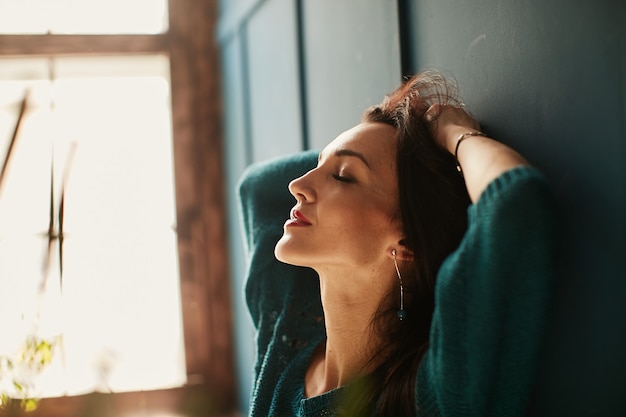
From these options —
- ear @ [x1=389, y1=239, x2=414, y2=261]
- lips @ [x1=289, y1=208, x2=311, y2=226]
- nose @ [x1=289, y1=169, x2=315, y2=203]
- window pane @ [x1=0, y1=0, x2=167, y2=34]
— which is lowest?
ear @ [x1=389, y1=239, x2=414, y2=261]

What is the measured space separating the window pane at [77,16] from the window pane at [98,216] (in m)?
0.16

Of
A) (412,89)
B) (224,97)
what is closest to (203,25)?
(224,97)

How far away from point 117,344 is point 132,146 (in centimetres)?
99

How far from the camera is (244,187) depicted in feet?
6.49

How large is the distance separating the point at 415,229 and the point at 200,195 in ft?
8.27

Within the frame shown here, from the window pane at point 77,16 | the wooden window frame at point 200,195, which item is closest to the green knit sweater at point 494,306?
the wooden window frame at point 200,195

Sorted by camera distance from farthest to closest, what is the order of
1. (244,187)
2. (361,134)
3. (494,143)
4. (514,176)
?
(244,187)
(361,134)
(494,143)
(514,176)

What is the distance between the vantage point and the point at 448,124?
1.37 m

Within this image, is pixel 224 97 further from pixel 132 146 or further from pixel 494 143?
pixel 494 143

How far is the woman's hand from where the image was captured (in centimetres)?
132

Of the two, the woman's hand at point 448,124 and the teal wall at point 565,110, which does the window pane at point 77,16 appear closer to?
the teal wall at point 565,110

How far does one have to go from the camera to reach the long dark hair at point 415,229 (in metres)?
1.37

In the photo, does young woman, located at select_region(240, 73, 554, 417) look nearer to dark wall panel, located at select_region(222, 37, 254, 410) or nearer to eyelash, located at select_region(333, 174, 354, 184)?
eyelash, located at select_region(333, 174, 354, 184)

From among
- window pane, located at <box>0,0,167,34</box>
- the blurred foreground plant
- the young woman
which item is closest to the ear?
the young woman
